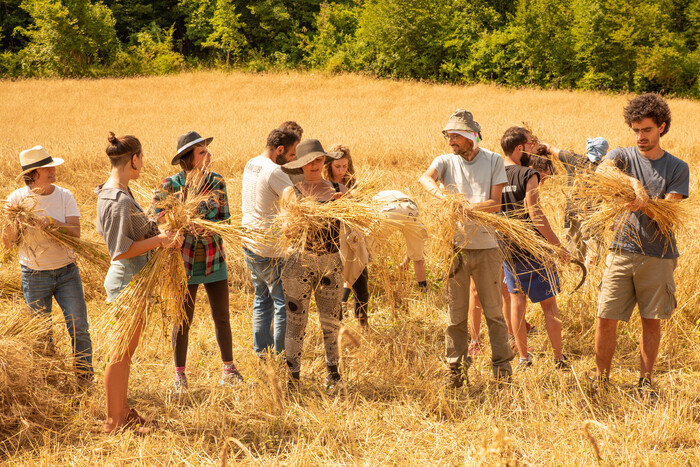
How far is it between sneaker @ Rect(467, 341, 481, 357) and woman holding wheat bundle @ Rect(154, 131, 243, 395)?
64.6 inches

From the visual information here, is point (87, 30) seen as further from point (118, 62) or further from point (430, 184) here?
point (430, 184)

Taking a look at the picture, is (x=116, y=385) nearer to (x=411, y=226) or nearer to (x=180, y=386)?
(x=180, y=386)

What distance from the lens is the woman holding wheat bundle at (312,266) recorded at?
333 centimetres

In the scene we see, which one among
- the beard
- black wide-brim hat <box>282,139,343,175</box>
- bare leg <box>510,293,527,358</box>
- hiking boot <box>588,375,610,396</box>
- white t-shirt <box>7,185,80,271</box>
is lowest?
hiking boot <box>588,375,610,396</box>

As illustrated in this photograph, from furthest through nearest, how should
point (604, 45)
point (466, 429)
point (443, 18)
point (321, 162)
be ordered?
point (443, 18) → point (604, 45) → point (321, 162) → point (466, 429)

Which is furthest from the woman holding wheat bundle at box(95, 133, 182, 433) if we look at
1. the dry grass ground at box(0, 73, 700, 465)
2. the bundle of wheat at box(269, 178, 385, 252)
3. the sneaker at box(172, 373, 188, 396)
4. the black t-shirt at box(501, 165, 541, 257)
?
the black t-shirt at box(501, 165, 541, 257)

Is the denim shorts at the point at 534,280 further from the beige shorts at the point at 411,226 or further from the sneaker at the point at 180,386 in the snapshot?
the sneaker at the point at 180,386

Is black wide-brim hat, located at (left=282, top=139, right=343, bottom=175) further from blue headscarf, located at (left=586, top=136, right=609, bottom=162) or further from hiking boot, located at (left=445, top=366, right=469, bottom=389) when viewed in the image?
blue headscarf, located at (left=586, top=136, right=609, bottom=162)

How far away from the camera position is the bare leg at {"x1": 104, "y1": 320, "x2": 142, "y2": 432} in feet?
9.94

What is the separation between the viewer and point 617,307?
3.38 meters

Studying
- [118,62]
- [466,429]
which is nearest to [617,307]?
[466,429]

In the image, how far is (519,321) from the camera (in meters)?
3.81

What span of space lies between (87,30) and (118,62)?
2.51m

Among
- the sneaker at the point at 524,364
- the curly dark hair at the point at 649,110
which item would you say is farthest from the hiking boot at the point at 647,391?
the curly dark hair at the point at 649,110
